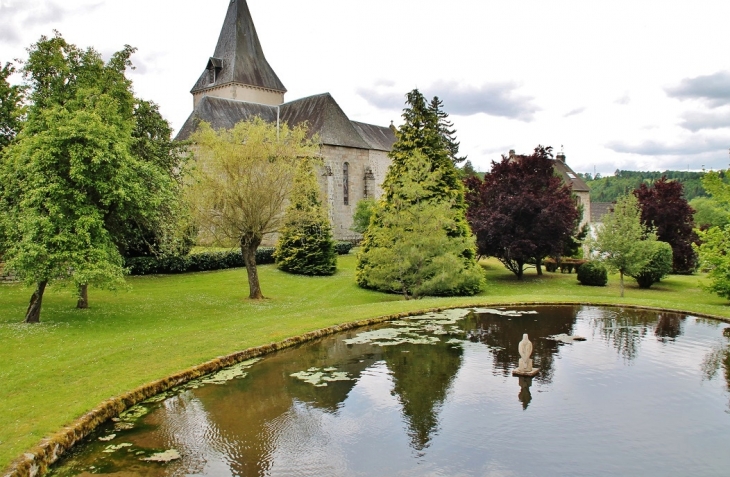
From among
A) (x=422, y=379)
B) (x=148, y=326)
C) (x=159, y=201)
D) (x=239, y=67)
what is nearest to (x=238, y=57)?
(x=239, y=67)

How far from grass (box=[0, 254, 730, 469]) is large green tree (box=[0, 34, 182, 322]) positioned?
1080mm

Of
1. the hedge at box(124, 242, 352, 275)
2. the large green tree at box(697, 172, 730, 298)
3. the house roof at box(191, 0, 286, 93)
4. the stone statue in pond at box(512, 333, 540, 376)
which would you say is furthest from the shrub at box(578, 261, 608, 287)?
the house roof at box(191, 0, 286, 93)

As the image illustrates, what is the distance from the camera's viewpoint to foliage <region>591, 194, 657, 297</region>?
2542 cm

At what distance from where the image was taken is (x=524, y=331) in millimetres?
16188

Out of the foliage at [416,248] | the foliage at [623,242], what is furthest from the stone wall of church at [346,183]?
the foliage at [623,242]

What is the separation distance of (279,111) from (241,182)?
29.5 m

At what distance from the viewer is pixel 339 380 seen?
37.7ft

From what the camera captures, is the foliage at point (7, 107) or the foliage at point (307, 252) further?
the foliage at point (307, 252)

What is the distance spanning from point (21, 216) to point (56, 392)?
7.15 meters

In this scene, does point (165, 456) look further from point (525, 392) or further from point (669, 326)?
point (669, 326)

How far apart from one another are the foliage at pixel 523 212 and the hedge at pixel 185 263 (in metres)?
12.2

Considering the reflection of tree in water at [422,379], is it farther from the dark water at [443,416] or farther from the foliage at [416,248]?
the foliage at [416,248]

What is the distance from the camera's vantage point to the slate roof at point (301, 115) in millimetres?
42500

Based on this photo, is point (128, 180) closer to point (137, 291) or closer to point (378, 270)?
point (137, 291)
